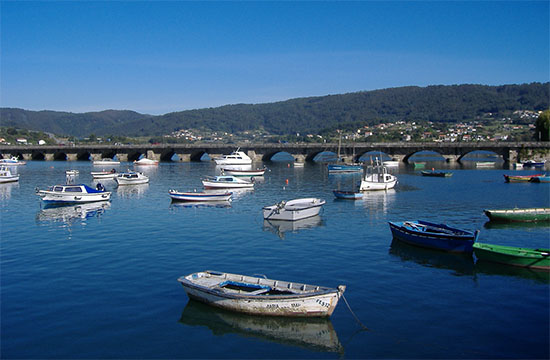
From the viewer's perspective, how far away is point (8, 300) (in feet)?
65.7

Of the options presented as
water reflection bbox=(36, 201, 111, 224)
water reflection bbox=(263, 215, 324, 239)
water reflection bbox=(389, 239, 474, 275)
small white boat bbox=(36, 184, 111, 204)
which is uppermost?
small white boat bbox=(36, 184, 111, 204)

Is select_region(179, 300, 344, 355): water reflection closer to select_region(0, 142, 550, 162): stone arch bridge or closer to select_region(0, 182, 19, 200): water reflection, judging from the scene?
select_region(0, 182, 19, 200): water reflection

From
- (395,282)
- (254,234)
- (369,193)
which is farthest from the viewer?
(369,193)

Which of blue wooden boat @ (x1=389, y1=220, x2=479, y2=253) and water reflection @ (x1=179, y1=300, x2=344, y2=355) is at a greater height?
blue wooden boat @ (x1=389, y1=220, x2=479, y2=253)

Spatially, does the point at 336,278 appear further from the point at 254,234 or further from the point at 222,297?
the point at 254,234

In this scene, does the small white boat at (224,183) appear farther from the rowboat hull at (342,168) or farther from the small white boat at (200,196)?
the rowboat hull at (342,168)

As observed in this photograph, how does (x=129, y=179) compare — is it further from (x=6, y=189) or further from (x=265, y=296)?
(x=265, y=296)

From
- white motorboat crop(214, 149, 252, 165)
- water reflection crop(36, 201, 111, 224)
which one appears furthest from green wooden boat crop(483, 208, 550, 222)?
white motorboat crop(214, 149, 252, 165)

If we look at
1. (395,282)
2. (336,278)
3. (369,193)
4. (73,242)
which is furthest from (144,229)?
(369,193)

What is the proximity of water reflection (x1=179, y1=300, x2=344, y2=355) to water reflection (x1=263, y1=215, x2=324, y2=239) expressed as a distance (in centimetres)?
1537

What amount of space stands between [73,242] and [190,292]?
48.9ft

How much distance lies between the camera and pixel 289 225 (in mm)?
36875

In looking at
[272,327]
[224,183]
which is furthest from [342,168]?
[272,327]

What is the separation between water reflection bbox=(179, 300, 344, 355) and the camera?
16.2 meters
